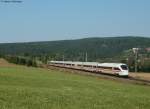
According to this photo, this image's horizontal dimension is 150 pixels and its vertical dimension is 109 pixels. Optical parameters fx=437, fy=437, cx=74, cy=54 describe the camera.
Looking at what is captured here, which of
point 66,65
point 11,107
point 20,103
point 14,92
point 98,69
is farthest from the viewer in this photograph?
point 66,65

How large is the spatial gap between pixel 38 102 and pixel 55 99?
1297mm

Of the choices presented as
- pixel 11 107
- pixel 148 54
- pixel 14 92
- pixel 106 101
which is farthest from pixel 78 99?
pixel 148 54

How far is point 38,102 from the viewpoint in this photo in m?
13.3

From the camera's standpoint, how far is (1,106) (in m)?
12.0

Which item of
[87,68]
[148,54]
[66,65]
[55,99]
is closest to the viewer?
[55,99]

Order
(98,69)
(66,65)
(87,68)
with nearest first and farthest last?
(98,69)
(87,68)
(66,65)

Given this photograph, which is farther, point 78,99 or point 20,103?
point 78,99

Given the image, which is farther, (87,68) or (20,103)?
(87,68)

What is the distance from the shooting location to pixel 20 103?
12.9 m

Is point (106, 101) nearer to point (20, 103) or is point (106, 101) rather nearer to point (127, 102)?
point (127, 102)

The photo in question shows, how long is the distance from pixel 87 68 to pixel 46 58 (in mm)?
94062

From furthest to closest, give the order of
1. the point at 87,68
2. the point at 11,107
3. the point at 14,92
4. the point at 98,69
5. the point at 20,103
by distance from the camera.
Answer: the point at 87,68
the point at 98,69
the point at 14,92
the point at 20,103
the point at 11,107

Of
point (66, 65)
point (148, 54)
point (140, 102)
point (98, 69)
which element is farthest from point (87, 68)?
point (148, 54)

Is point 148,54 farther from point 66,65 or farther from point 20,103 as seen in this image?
point 20,103
